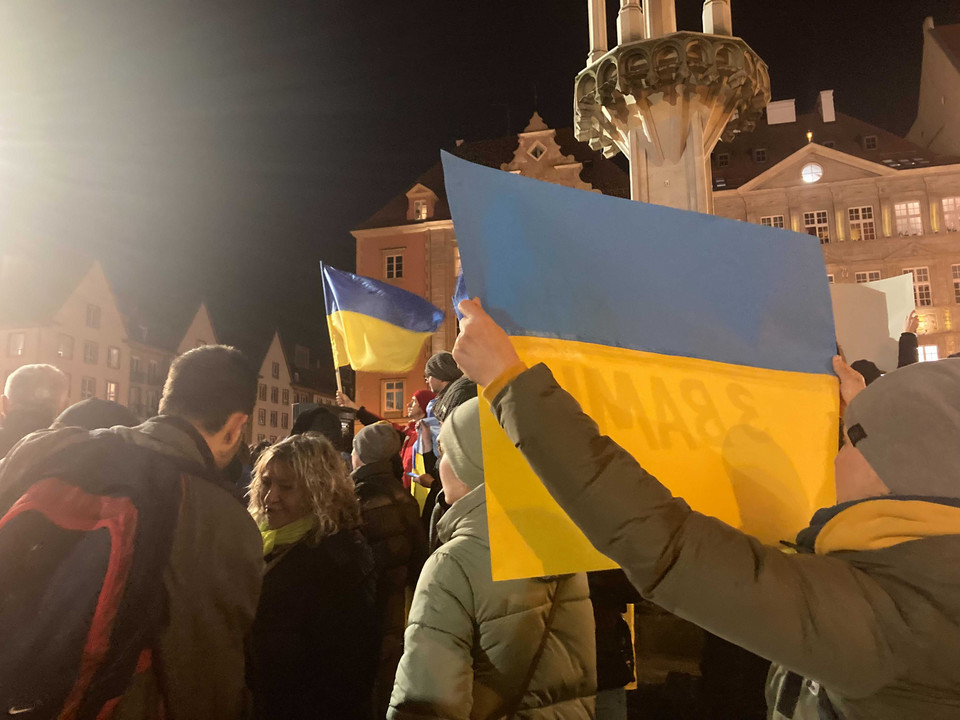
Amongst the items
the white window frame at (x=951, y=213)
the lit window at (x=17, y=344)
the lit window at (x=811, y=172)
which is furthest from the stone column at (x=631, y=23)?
the lit window at (x=17, y=344)

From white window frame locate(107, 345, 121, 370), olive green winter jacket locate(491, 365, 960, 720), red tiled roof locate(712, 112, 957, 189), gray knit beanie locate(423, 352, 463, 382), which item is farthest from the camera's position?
white window frame locate(107, 345, 121, 370)

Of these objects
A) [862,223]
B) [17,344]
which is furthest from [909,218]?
[17,344]

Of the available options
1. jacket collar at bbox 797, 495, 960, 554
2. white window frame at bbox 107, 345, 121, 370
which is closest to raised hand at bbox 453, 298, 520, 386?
jacket collar at bbox 797, 495, 960, 554

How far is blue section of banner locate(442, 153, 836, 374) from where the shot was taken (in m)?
1.71

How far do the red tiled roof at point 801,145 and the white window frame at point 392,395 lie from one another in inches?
674

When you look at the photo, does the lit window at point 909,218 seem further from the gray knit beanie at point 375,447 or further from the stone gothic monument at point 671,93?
the gray knit beanie at point 375,447

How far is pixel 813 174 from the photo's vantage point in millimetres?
30672

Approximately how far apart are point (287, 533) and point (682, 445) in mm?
1786

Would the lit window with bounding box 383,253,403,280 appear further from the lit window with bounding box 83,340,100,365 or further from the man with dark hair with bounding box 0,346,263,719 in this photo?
the man with dark hair with bounding box 0,346,263,719

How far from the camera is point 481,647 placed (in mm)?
2043

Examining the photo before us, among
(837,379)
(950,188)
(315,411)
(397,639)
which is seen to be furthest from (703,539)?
(950,188)

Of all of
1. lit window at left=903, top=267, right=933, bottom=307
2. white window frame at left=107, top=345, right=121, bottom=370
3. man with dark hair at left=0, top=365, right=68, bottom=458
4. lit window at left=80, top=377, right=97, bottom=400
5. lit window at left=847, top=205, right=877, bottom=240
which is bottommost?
man with dark hair at left=0, top=365, right=68, bottom=458

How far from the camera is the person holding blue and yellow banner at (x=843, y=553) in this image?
3.69 feet

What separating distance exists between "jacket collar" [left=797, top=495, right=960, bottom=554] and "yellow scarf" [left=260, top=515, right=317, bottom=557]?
2.15 m
